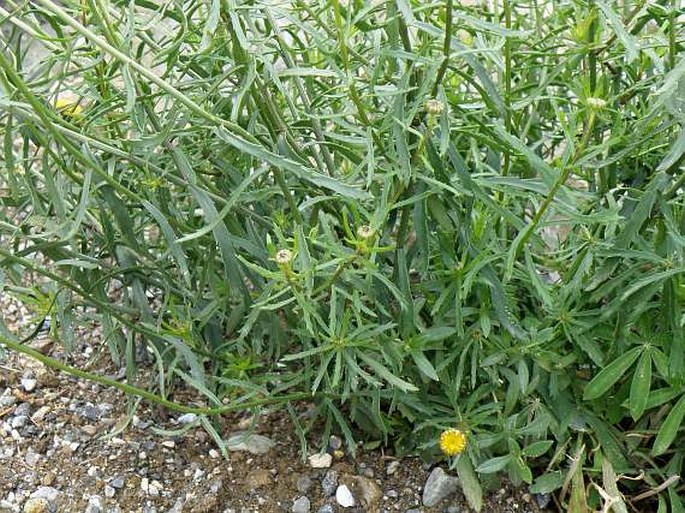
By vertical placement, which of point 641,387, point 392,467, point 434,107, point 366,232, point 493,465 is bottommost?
point 392,467

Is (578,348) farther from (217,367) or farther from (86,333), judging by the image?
(86,333)

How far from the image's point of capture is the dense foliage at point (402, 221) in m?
1.29

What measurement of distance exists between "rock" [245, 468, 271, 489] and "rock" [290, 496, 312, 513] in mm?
69

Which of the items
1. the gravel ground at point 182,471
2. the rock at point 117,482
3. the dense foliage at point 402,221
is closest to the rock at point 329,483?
the gravel ground at point 182,471

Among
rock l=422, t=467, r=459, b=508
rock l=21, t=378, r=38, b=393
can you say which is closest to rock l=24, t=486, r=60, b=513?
rock l=21, t=378, r=38, b=393

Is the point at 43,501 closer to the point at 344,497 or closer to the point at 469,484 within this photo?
the point at 344,497

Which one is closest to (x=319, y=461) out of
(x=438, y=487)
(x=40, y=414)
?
(x=438, y=487)

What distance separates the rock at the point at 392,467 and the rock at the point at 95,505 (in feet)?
1.71

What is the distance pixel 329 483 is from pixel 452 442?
1.01ft

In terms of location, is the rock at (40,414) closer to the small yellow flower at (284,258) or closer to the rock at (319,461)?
the rock at (319,461)

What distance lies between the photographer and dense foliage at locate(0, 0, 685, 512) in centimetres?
129

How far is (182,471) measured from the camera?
5.80 feet

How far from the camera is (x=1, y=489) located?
174 cm

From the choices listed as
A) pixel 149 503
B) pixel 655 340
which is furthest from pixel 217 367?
pixel 655 340
